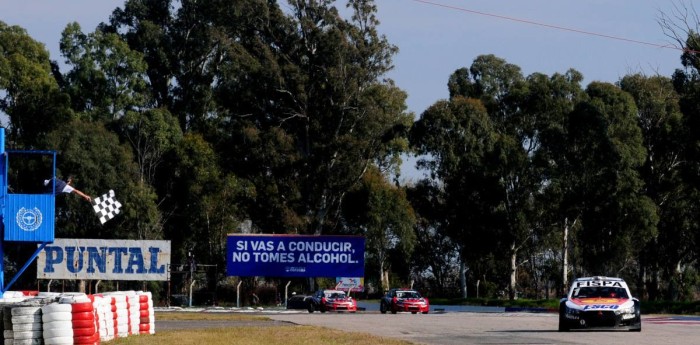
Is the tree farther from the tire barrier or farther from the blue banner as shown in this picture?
the tire barrier

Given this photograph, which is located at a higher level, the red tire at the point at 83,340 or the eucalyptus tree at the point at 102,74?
the eucalyptus tree at the point at 102,74

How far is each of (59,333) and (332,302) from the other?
36.9 m

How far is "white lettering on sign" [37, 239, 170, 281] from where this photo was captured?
67000 mm

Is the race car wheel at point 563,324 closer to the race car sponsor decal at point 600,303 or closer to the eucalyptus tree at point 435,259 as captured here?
the race car sponsor decal at point 600,303

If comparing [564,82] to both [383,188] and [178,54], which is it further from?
[178,54]

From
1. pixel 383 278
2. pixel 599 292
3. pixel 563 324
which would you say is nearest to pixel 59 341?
pixel 563 324

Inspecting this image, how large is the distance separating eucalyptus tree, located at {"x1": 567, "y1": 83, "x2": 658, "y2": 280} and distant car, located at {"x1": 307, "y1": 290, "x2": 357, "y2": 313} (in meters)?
18.7

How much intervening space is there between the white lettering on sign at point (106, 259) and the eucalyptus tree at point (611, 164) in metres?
25.1

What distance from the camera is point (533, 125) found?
7481 cm

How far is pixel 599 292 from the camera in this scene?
Answer: 3164 cm

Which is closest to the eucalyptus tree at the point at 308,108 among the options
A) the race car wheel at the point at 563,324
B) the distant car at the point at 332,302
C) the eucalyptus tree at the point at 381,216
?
the eucalyptus tree at the point at 381,216

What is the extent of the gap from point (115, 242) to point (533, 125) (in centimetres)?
2699

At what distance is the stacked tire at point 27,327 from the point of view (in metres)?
23.2

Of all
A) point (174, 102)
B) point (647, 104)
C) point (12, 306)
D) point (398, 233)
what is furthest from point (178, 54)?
point (12, 306)
